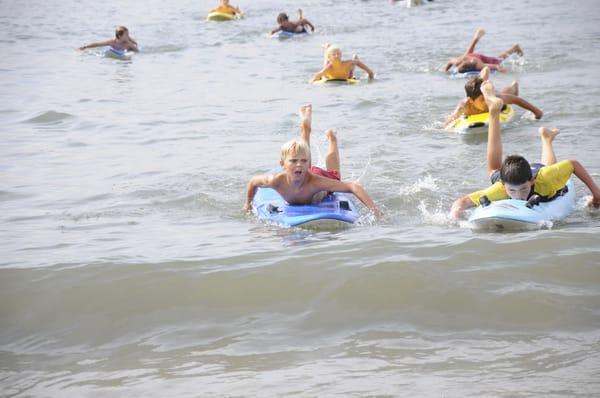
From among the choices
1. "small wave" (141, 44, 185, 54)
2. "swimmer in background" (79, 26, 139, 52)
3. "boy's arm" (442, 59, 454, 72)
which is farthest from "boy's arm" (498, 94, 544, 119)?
"small wave" (141, 44, 185, 54)

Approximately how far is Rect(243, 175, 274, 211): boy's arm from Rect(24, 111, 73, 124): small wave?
20.1 ft

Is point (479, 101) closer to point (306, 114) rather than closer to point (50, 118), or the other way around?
point (306, 114)

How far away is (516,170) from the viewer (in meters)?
7.15

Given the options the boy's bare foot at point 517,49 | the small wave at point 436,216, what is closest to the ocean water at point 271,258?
the small wave at point 436,216

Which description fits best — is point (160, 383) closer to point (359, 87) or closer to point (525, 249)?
point (525, 249)

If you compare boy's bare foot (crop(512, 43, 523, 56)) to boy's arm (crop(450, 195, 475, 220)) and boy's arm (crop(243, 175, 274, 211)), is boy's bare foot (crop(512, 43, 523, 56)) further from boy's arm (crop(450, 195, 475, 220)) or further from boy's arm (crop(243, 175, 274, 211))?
boy's arm (crop(243, 175, 274, 211))

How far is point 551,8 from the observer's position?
24.8 metres

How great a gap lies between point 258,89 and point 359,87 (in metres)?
1.82

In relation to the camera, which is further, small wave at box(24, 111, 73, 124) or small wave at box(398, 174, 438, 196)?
small wave at box(24, 111, 73, 124)

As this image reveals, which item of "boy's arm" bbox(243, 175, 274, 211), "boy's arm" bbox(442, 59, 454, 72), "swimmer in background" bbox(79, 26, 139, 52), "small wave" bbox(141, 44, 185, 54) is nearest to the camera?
"boy's arm" bbox(243, 175, 274, 211)

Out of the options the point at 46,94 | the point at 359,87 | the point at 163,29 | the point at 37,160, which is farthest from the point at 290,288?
the point at 163,29

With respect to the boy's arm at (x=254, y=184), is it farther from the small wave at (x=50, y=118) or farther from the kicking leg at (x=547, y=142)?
the small wave at (x=50, y=118)

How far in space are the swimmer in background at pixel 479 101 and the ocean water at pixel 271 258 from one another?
283mm

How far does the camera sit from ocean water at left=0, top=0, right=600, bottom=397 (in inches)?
196
